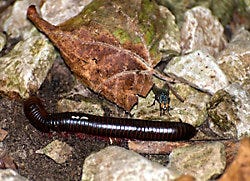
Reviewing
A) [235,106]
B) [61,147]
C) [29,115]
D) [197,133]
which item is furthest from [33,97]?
[235,106]

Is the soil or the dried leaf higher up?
the dried leaf

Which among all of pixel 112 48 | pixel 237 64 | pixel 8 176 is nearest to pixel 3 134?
pixel 8 176

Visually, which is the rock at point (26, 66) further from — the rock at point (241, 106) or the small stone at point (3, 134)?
the rock at point (241, 106)

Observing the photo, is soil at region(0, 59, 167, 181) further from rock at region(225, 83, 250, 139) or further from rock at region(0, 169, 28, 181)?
rock at region(225, 83, 250, 139)

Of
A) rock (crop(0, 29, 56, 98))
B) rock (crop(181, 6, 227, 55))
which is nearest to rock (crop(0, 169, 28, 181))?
rock (crop(0, 29, 56, 98))

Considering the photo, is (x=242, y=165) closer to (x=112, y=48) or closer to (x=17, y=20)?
(x=112, y=48)

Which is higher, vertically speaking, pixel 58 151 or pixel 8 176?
pixel 8 176
